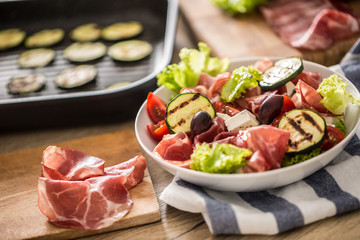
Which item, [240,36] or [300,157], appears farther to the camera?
[240,36]

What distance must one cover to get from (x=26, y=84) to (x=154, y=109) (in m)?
1.03

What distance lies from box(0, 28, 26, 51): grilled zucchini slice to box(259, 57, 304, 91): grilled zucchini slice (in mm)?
1914

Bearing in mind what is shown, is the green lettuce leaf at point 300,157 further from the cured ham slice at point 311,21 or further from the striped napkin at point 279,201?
the cured ham slice at point 311,21

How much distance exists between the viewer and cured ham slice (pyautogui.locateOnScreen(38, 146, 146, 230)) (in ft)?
5.49

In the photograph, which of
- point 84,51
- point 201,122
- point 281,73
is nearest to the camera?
point 201,122

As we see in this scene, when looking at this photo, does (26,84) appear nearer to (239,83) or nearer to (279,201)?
(239,83)

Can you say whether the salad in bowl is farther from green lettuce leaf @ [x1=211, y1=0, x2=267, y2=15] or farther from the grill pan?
green lettuce leaf @ [x1=211, y1=0, x2=267, y2=15]

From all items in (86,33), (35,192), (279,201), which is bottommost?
(35,192)

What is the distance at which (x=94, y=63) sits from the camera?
2828mm

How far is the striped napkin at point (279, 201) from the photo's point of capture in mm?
1534

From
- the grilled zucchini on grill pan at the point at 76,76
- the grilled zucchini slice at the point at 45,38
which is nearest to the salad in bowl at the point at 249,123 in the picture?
the grilled zucchini on grill pan at the point at 76,76

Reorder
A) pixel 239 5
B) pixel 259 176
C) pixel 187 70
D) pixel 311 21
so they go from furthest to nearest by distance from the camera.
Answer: pixel 239 5
pixel 311 21
pixel 187 70
pixel 259 176

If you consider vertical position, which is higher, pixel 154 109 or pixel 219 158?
pixel 219 158

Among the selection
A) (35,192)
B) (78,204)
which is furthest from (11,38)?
(78,204)
